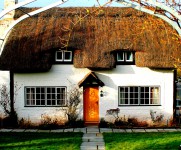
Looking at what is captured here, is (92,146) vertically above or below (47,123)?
below

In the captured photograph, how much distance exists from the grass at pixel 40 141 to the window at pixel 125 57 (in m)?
4.86

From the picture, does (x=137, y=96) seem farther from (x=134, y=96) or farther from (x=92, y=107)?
(x=92, y=107)

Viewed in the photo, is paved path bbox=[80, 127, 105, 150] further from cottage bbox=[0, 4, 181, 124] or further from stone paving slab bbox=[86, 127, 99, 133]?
cottage bbox=[0, 4, 181, 124]

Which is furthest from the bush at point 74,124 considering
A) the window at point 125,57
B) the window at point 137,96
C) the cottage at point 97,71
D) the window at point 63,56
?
the window at point 125,57

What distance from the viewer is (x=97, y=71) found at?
20.4 m

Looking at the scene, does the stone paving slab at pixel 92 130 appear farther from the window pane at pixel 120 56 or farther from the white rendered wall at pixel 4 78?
the white rendered wall at pixel 4 78

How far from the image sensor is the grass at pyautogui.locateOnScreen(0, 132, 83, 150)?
47.9 ft

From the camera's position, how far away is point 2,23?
23.2 m

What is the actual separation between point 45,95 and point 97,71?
114 inches

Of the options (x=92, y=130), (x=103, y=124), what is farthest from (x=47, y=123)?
(x=103, y=124)

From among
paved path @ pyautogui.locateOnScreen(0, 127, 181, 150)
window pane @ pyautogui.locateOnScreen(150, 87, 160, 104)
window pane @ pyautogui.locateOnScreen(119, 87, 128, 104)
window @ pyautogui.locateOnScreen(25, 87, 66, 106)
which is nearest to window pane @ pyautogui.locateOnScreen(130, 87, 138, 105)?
window pane @ pyautogui.locateOnScreen(119, 87, 128, 104)

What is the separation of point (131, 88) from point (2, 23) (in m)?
8.29

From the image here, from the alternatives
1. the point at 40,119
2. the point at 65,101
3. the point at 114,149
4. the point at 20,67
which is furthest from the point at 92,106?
the point at 114,149

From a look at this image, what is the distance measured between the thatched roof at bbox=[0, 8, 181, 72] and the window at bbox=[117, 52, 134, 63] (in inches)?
16.9
